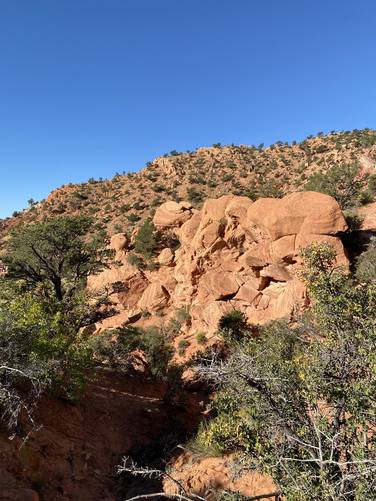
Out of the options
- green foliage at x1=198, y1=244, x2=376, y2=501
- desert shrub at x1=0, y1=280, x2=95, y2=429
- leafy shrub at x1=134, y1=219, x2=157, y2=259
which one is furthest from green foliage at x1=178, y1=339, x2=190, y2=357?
green foliage at x1=198, y1=244, x2=376, y2=501

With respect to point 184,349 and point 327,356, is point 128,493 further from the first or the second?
point 184,349

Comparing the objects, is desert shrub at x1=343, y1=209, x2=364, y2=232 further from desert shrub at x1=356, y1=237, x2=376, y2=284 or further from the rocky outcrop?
the rocky outcrop

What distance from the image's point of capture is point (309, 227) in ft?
55.8

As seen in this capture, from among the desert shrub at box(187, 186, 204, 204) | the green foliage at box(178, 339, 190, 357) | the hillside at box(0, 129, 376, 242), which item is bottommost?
the green foliage at box(178, 339, 190, 357)

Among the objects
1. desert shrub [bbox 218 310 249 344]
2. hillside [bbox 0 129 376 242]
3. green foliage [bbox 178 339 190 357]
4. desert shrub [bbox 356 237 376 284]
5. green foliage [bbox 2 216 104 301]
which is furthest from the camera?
hillside [bbox 0 129 376 242]

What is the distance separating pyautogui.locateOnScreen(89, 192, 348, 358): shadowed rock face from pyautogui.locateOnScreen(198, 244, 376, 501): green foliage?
10.5 meters

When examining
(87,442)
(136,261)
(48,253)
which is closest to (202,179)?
(136,261)

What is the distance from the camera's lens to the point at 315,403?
5195mm

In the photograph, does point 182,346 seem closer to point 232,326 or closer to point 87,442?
point 232,326

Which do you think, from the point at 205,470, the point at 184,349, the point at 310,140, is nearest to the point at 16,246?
the point at 184,349

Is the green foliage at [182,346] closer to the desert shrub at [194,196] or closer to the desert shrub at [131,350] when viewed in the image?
the desert shrub at [131,350]

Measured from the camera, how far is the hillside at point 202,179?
127 feet

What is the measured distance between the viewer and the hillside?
3866 cm

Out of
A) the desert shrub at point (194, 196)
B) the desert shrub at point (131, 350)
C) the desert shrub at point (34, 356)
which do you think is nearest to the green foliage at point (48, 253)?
the desert shrub at point (131, 350)
